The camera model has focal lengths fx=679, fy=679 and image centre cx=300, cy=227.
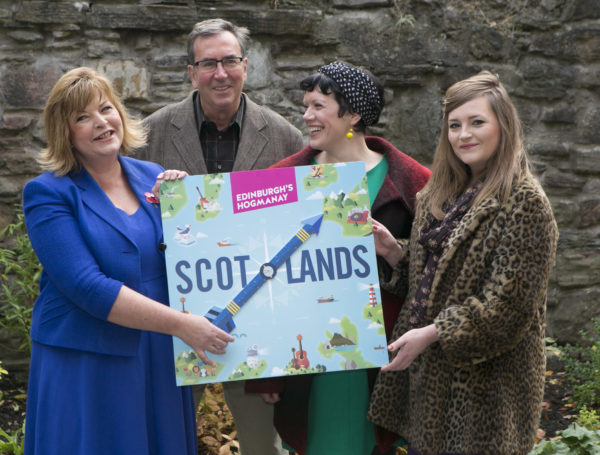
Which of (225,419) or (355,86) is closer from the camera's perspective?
(355,86)

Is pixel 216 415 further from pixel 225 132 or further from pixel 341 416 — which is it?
pixel 225 132

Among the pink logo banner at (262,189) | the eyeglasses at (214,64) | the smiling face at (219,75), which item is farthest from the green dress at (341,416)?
the eyeglasses at (214,64)

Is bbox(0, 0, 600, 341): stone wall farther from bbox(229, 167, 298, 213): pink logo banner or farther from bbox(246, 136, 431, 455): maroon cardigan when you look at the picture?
bbox(229, 167, 298, 213): pink logo banner

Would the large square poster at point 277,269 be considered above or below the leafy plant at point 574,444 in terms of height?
above

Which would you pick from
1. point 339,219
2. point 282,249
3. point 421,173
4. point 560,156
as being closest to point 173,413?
point 282,249

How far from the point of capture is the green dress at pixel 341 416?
2.52 metres

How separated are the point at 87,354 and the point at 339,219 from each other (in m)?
0.96

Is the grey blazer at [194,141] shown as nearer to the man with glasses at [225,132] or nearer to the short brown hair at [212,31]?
the man with glasses at [225,132]

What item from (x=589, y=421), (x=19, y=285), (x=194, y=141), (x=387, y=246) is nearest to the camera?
(x=387, y=246)

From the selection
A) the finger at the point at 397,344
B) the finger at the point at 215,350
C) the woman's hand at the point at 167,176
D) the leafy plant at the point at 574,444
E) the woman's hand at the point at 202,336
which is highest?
the woman's hand at the point at 167,176

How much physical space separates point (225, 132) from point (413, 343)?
1.55m

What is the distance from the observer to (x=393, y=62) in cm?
452

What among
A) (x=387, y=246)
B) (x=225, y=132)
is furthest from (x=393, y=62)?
(x=387, y=246)

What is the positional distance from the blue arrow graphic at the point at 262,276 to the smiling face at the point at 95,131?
671 millimetres
